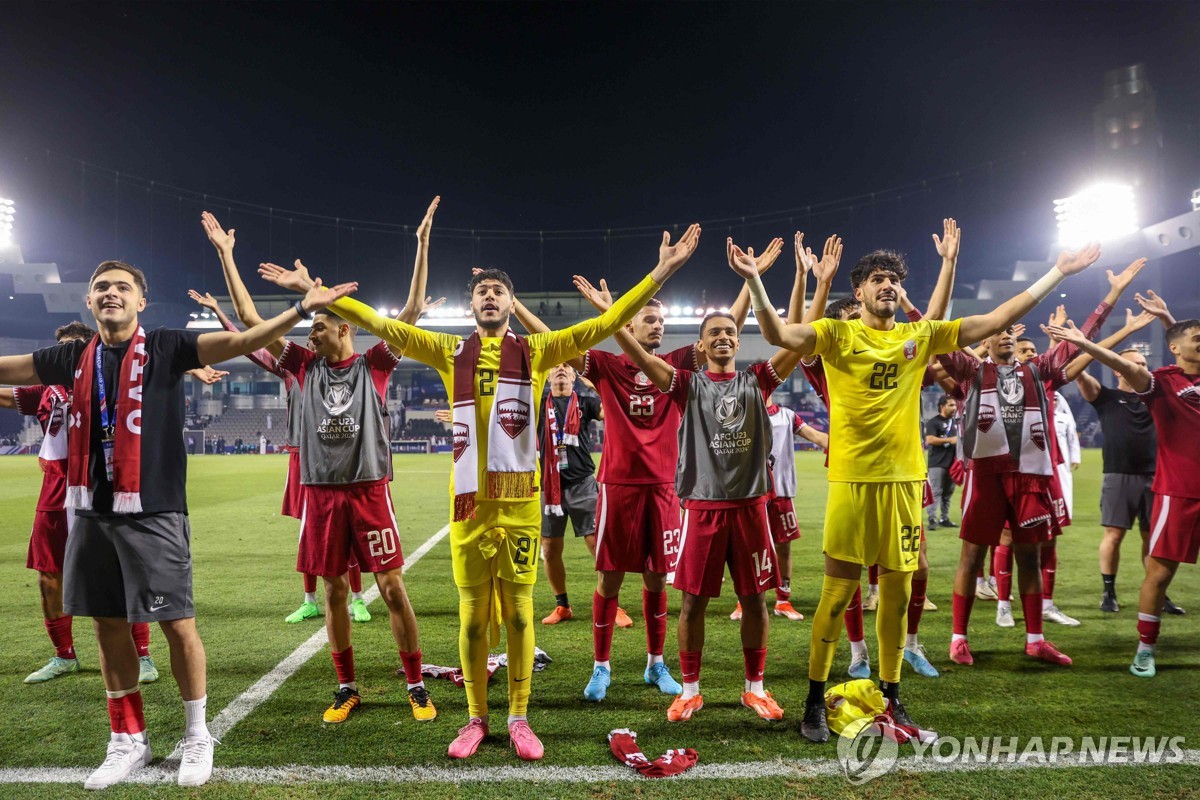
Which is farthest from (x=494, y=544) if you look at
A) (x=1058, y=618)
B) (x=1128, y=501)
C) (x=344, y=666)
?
(x=1128, y=501)

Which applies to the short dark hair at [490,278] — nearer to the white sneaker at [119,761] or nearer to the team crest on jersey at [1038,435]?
the white sneaker at [119,761]

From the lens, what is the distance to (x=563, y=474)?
6820mm

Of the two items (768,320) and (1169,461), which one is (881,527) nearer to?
(768,320)

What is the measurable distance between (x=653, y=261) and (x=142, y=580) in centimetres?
4953

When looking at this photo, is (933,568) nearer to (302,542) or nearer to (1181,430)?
(1181,430)

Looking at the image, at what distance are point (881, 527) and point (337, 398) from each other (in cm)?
335

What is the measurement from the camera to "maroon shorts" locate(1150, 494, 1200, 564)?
4668mm

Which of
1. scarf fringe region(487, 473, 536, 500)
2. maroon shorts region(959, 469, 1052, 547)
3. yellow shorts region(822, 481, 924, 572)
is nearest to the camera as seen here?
scarf fringe region(487, 473, 536, 500)

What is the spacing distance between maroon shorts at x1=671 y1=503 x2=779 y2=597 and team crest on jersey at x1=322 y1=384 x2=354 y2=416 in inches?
89.9

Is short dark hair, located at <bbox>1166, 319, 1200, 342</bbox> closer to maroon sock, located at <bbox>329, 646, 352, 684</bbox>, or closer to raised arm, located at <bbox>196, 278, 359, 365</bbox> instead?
raised arm, located at <bbox>196, 278, 359, 365</bbox>

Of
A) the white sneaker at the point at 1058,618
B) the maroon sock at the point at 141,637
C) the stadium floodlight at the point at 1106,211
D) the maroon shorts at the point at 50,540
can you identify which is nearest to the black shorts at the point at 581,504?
the maroon sock at the point at 141,637

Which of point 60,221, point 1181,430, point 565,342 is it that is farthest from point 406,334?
point 60,221

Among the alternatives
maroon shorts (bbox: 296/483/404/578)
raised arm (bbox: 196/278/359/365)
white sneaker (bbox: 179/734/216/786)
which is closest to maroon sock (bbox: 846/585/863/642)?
maroon shorts (bbox: 296/483/404/578)

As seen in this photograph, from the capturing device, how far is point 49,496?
467 centimetres
